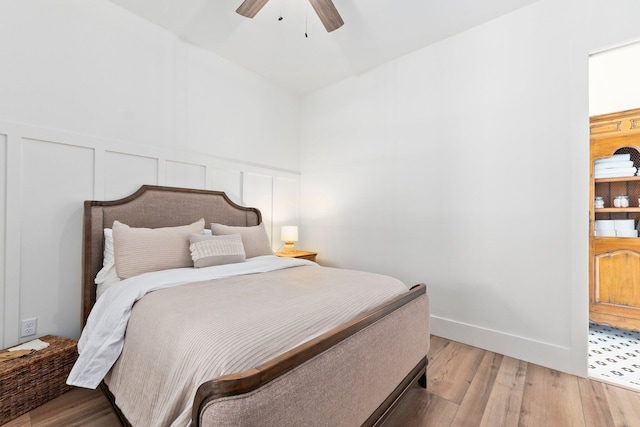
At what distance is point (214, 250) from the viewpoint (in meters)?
2.30

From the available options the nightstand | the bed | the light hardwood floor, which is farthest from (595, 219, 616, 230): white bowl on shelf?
the nightstand

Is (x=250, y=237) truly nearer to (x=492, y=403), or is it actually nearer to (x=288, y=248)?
(x=288, y=248)

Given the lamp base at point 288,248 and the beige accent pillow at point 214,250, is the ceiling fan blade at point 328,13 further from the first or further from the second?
the lamp base at point 288,248

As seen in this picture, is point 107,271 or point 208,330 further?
point 107,271

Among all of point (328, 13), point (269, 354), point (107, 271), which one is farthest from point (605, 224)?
point (107, 271)

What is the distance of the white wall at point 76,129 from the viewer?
1.98 meters

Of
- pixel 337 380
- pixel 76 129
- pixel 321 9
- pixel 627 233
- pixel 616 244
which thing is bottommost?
pixel 337 380

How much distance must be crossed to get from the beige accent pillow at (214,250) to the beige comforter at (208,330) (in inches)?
18.6

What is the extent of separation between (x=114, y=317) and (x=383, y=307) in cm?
140

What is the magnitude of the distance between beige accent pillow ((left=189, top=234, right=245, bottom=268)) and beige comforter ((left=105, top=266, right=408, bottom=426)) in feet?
1.55

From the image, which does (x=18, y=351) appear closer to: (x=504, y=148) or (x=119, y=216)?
(x=119, y=216)

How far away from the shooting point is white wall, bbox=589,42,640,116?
2.18 meters

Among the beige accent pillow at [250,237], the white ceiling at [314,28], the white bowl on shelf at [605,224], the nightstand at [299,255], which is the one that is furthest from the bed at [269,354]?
the white bowl on shelf at [605,224]

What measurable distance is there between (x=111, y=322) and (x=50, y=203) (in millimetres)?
1232
